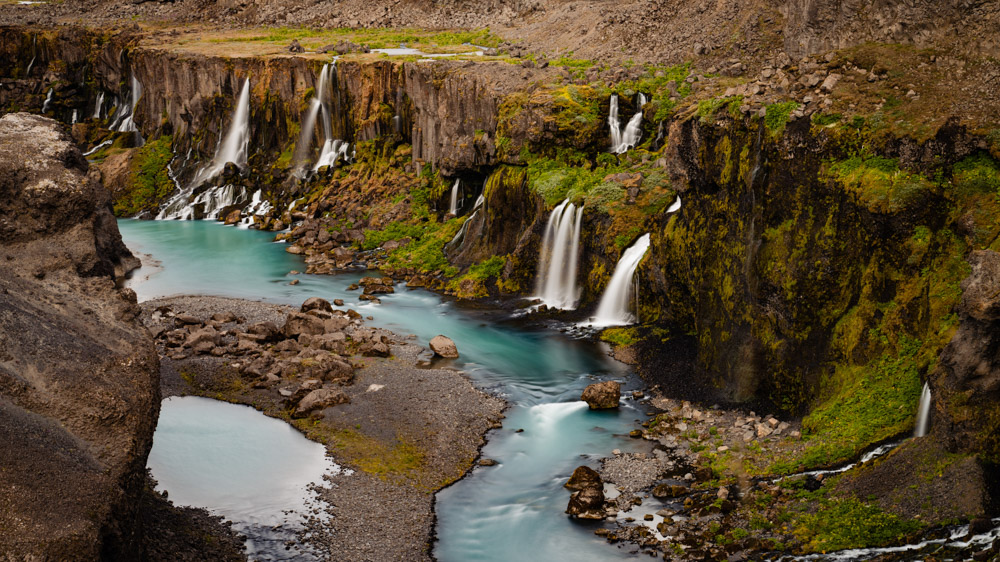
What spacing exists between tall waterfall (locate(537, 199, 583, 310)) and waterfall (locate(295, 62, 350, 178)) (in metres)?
20.7

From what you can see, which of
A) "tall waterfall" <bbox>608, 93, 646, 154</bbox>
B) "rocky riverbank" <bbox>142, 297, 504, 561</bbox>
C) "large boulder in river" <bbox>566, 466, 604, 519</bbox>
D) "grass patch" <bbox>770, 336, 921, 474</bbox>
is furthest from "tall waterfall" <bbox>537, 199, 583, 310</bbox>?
"grass patch" <bbox>770, 336, 921, 474</bbox>

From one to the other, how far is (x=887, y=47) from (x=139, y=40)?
54693 mm

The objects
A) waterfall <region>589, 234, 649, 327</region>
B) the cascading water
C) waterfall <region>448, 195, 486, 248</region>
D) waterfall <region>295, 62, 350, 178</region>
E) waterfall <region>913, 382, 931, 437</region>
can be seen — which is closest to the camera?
waterfall <region>913, 382, 931, 437</region>

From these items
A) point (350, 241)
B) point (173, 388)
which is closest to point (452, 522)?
point (173, 388)

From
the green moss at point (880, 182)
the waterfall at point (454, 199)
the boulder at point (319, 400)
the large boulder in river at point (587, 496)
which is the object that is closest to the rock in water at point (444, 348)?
the boulder at point (319, 400)

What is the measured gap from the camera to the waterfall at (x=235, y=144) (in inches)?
2201

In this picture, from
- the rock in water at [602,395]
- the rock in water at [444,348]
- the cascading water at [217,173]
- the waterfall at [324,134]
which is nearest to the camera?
the rock in water at [602,395]

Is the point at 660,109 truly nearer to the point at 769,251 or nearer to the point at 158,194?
the point at 769,251

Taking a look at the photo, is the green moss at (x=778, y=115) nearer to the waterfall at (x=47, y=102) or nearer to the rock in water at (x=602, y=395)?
the rock in water at (x=602, y=395)

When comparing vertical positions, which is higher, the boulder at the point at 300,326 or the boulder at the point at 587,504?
the boulder at the point at 300,326

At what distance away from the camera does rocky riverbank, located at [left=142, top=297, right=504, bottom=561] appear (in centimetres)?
1945

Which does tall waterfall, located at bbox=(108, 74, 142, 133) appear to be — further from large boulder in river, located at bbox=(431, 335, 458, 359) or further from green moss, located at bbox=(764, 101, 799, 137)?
green moss, located at bbox=(764, 101, 799, 137)

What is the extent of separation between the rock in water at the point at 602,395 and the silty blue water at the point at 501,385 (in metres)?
0.30

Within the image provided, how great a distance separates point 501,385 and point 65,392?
15.5m
